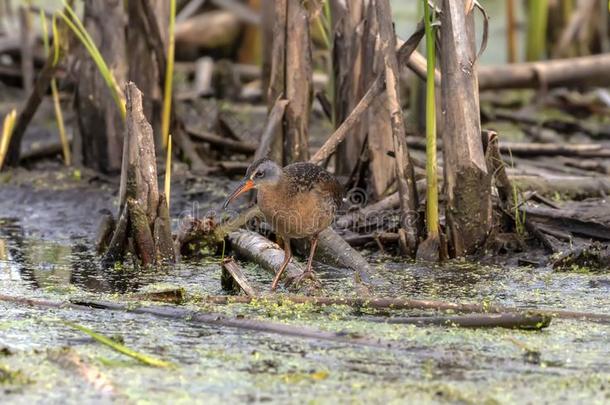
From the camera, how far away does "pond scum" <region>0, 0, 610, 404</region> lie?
4.63 metres

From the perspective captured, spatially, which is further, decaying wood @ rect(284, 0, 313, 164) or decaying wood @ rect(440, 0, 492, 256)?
decaying wood @ rect(284, 0, 313, 164)

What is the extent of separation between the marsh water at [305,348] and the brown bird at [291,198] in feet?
1.06

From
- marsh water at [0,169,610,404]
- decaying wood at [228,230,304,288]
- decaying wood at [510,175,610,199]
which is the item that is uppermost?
decaying wood at [510,175,610,199]

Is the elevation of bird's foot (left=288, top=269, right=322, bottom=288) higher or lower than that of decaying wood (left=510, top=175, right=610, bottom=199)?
lower

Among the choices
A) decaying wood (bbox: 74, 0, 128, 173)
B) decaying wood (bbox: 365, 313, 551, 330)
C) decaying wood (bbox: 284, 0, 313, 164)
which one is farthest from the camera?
decaying wood (bbox: 74, 0, 128, 173)

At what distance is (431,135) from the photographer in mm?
6668

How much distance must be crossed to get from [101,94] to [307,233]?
9.50 ft

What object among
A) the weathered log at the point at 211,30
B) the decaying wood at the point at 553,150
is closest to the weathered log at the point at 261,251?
the decaying wood at the point at 553,150

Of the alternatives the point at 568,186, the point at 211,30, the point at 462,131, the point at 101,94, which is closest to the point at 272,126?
the point at 462,131

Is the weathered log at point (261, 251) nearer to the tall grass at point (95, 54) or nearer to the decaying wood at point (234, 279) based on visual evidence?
the decaying wood at point (234, 279)

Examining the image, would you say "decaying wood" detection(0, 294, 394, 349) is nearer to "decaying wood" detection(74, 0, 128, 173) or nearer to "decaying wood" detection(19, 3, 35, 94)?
"decaying wood" detection(74, 0, 128, 173)

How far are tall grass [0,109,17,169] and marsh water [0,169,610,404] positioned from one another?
7.24ft

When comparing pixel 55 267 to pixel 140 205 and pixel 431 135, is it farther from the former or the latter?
pixel 431 135

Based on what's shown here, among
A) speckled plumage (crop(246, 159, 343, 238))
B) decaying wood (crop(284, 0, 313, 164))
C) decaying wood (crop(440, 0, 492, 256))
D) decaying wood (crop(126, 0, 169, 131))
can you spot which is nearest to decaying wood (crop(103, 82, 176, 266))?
speckled plumage (crop(246, 159, 343, 238))
